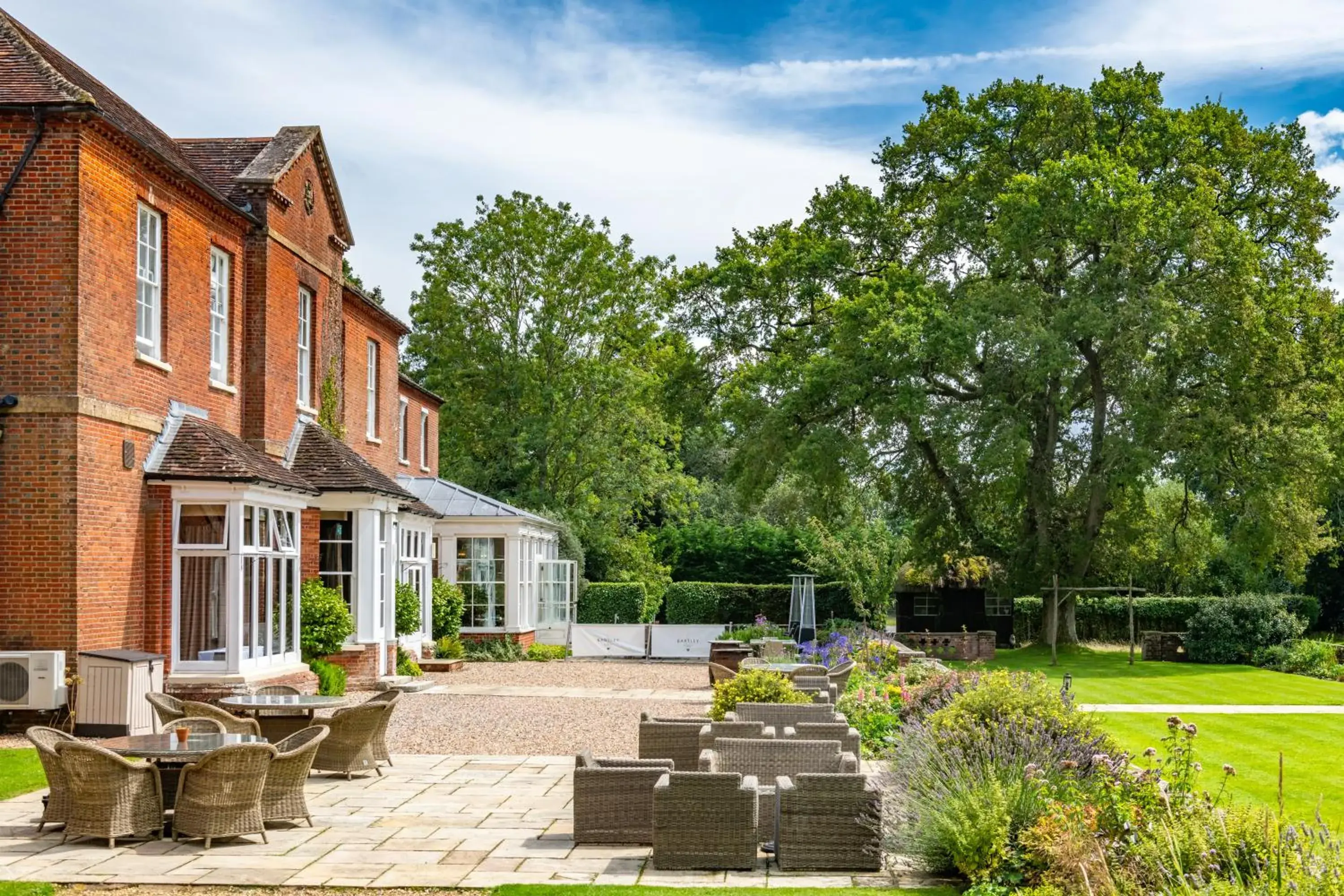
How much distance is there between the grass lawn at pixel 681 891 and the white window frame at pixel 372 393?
68.9 ft

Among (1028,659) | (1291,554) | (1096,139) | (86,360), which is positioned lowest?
(1028,659)

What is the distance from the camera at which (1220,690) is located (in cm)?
2638

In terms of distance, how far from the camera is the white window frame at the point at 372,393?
28812 mm

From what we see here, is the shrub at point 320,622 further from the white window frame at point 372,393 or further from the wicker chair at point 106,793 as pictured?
the wicker chair at point 106,793

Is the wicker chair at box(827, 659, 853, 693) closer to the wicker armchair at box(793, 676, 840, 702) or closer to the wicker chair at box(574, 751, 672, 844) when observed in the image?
the wicker armchair at box(793, 676, 840, 702)

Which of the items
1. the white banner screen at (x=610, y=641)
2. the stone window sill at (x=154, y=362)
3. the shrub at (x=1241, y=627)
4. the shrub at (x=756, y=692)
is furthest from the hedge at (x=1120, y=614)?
the stone window sill at (x=154, y=362)

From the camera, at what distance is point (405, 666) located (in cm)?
2545

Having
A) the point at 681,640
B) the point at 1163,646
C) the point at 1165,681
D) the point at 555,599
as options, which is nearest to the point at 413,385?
the point at 555,599

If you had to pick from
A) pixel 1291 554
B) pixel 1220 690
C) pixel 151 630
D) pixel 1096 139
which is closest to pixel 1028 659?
pixel 1291 554

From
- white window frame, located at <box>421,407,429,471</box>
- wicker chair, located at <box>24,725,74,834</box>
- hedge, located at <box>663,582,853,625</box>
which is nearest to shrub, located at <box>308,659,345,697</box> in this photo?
wicker chair, located at <box>24,725,74,834</box>

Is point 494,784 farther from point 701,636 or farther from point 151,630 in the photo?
point 701,636

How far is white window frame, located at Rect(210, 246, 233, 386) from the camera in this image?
Answer: 787 inches

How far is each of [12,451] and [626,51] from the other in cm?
857

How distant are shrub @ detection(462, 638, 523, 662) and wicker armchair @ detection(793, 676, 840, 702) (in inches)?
668
